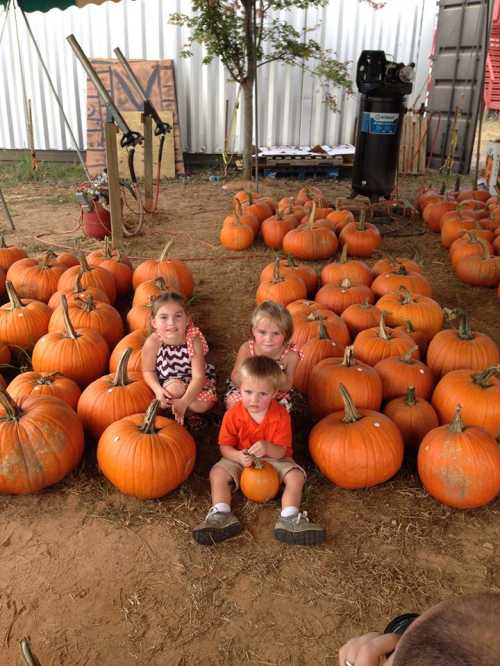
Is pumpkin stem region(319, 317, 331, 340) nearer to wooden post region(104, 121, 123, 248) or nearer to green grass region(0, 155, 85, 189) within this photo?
wooden post region(104, 121, 123, 248)

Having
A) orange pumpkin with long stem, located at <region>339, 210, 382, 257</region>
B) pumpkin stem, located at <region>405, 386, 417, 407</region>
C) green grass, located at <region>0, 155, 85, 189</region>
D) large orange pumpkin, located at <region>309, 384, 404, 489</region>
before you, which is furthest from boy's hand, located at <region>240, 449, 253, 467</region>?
green grass, located at <region>0, 155, 85, 189</region>

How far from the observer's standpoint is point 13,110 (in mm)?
10820

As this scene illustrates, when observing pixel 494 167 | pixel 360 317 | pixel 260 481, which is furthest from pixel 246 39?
pixel 260 481

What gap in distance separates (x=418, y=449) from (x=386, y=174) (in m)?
5.44

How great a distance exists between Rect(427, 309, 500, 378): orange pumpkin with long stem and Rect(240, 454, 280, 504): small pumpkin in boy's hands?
1335mm

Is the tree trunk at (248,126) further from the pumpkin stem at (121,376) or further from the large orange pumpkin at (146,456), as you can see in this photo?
the large orange pumpkin at (146,456)

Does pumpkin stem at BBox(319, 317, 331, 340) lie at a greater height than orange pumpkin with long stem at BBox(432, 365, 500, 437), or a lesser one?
greater

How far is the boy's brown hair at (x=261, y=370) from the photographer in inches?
98.0

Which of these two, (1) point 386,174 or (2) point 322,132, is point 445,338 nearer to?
(1) point 386,174

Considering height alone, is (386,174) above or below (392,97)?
below

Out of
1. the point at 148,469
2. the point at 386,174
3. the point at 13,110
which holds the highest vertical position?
the point at 13,110

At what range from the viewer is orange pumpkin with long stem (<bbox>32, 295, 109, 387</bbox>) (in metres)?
3.29

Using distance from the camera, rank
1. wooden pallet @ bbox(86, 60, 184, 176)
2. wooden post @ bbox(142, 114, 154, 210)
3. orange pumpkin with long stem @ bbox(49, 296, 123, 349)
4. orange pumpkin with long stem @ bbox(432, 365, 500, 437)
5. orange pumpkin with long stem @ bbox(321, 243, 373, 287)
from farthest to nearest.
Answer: wooden pallet @ bbox(86, 60, 184, 176) < wooden post @ bbox(142, 114, 154, 210) < orange pumpkin with long stem @ bbox(321, 243, 373, 287) < orange pumpkin with long stem @ bbox(49, 296, 123, 349) < orange pumpkin with long stem @ bbox(432, 365, 500, 437)

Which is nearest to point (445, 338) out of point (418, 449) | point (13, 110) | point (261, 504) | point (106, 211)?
point (418, 449)
